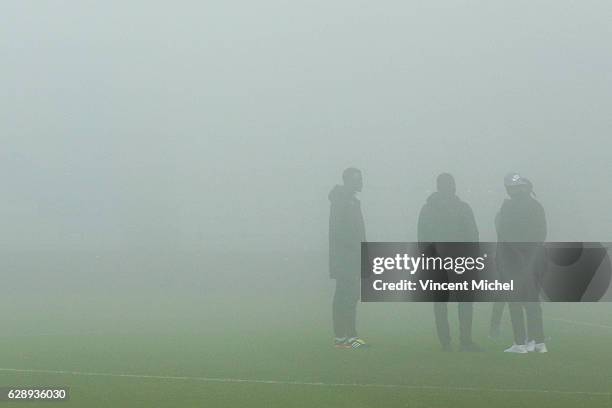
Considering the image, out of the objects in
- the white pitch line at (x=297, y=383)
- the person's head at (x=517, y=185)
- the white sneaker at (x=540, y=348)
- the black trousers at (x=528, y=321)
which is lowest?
the white pitch line at (x=297, y=383)

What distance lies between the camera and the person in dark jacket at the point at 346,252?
5758mm

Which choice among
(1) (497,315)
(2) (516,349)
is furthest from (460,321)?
(2) (516,349)

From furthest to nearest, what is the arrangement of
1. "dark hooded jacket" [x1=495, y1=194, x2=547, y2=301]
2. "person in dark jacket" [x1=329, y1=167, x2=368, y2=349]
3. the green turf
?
"person in dark jacket" [x1=329, y1=167, x2=368, y2=349]
"dark hooded jacket" [x1=495, y1=194, x2=547, y2=301]
the green turf

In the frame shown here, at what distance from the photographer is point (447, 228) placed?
5.70m

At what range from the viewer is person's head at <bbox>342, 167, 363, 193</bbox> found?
19.0 feet

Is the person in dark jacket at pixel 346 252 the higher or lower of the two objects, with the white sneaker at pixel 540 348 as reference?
higher

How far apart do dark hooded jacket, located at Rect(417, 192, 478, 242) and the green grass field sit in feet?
1.24

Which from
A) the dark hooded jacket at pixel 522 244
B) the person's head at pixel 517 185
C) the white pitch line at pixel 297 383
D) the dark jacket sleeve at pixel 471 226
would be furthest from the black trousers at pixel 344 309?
the person's head at pixel 517 185

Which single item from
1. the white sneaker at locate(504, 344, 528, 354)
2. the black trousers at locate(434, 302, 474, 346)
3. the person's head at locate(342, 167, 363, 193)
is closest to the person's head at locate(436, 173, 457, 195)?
the person's head at locate(342, 167, 363, 193)

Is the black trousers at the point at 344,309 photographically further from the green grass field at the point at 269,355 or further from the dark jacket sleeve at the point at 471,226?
the dark jacket sleeve at the point at 471,226

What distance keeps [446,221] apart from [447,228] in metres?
0.04

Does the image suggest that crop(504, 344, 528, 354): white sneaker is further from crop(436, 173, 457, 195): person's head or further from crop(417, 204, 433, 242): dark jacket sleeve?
crop(436, 173, 457, 195): person's head

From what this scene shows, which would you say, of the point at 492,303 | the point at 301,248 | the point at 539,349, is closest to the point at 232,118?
the point at 301,248

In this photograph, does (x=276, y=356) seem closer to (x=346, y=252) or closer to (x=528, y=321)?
(x=346, y=252)
